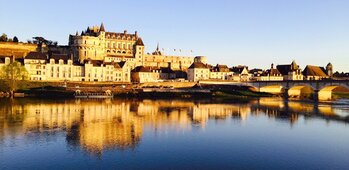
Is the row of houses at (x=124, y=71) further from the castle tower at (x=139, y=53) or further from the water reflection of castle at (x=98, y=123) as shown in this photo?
the water reflection of castle at (x=98, y=123)

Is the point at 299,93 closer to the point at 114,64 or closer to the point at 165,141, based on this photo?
the point at 114,64

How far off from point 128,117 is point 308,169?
24.0m

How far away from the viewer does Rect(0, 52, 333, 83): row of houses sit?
83.6 m

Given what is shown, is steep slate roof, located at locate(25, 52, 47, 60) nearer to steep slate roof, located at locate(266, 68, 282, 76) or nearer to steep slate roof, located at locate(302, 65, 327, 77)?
steep slate roof, located at locate(266, 68, 282, 76)

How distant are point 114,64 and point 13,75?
30.4 metres

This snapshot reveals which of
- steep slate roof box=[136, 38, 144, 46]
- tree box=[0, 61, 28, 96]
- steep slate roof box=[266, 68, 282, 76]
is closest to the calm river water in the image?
tree box=[0, 61, 28, 96]

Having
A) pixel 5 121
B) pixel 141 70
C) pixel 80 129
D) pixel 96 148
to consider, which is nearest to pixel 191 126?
pixel 80 129

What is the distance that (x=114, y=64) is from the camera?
95.6 metres

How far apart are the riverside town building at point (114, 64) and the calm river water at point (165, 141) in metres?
44.7

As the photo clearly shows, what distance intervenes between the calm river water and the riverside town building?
147 ft

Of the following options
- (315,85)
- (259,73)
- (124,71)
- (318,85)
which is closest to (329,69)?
(259,73)

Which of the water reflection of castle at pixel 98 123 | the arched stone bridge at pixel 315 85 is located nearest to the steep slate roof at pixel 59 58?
the arched stone bridge at pixel 315 85

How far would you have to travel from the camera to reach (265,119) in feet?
141

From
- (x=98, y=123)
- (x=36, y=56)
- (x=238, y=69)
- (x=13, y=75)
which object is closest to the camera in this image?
(x=98, y=123)
